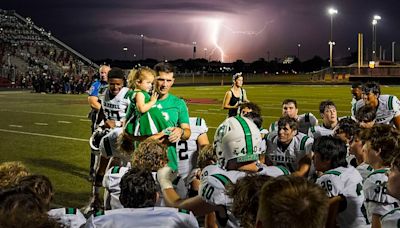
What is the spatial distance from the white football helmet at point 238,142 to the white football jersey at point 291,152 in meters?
2.53

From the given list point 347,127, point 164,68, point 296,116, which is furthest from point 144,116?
point 296,116

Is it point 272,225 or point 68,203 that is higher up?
point 272,225

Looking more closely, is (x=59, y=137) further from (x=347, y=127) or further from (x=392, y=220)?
(x=392, y=220)

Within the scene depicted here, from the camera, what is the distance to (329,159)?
15.3 feet

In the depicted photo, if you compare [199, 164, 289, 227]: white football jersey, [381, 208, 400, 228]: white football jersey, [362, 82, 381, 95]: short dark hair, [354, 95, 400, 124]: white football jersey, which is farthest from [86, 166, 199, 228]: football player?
[354, 95, 400, 124]: white football jersey

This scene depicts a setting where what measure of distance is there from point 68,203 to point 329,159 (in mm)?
4261

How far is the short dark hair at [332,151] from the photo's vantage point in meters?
4.64

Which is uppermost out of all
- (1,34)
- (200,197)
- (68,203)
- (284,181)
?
(1,34)

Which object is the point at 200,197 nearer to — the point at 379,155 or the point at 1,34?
the point at 379,155

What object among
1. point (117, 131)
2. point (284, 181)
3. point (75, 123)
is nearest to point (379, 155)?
point (284, 181)

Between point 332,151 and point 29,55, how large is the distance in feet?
181

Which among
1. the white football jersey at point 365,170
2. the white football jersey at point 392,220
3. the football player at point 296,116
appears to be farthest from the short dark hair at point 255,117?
the white football jersey at point 392,220

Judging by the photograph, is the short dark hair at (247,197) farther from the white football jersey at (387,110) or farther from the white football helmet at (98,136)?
the white football jersey at (387,110)

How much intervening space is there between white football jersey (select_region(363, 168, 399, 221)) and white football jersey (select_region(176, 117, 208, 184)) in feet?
8.22
